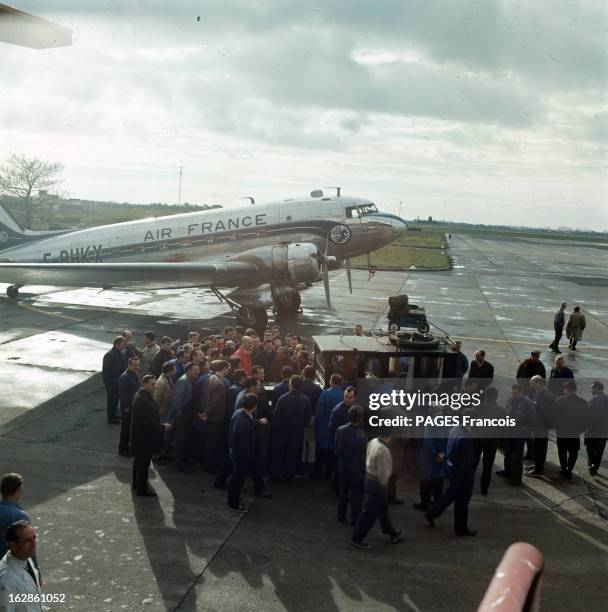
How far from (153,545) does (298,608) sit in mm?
2139

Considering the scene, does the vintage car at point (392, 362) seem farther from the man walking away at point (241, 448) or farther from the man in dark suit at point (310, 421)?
the man walking away at point (241, 448)

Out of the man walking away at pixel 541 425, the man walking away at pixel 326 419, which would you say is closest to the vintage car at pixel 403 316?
the man walking away at pixel 541 425

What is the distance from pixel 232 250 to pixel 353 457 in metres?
17.3

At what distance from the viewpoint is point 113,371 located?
11.6 metres

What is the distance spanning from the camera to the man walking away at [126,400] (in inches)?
403

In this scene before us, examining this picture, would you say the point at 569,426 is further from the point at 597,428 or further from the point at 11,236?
the point at 11,236

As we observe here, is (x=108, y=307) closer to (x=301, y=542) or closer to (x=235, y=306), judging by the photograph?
(x=235, y=306)

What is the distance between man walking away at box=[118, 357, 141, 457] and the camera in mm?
10227

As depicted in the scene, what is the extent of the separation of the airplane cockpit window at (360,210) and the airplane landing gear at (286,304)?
13.0ft

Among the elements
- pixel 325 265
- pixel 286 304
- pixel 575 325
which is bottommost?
pixel 286 304

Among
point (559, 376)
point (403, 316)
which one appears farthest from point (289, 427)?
point (403, 316)

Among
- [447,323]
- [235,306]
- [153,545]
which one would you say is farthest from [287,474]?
[447,323]

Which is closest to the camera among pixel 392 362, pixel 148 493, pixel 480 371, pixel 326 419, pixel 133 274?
pixel 148 493

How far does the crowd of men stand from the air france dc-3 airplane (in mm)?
10654
